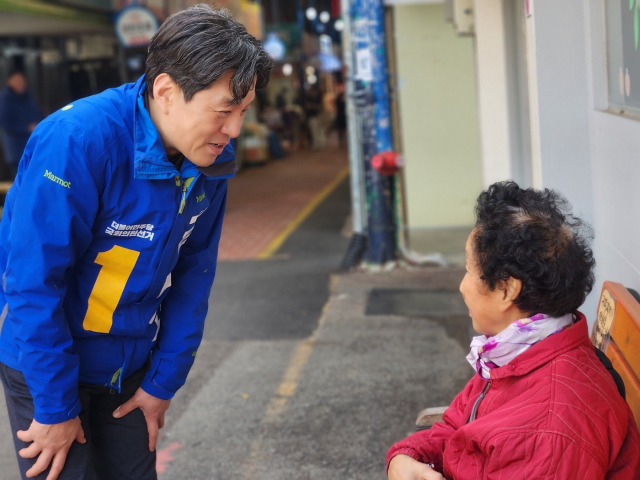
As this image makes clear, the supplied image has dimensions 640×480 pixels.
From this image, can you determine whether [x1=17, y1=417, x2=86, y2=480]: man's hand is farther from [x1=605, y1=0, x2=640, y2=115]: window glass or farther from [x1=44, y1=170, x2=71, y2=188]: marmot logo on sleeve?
[x1=605, y1=0, x2=640, y2=115]: window glass

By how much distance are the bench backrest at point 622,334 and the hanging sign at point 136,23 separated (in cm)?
1057

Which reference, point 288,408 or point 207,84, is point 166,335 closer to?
point 207,84

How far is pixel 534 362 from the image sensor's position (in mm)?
1620

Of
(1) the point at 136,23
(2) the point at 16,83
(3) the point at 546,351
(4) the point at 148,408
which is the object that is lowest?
(4) the point at 148,408

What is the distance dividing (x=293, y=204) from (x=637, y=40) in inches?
380

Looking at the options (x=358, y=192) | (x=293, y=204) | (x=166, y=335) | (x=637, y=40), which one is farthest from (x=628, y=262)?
(x=293, y=204)

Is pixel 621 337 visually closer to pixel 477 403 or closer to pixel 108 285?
pixel 477 403

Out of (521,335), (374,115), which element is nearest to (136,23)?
(374,115)

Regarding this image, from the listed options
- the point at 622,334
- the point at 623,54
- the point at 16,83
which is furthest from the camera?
the point at 16,83

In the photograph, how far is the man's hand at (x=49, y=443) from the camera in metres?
1.75

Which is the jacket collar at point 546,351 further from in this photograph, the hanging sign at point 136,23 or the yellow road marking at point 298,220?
the hanging sign at point 136,23

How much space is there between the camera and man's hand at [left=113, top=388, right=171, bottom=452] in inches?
80.8

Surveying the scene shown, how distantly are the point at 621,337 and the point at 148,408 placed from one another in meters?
1.39

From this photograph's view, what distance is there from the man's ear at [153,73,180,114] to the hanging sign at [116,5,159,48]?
10.5 m
